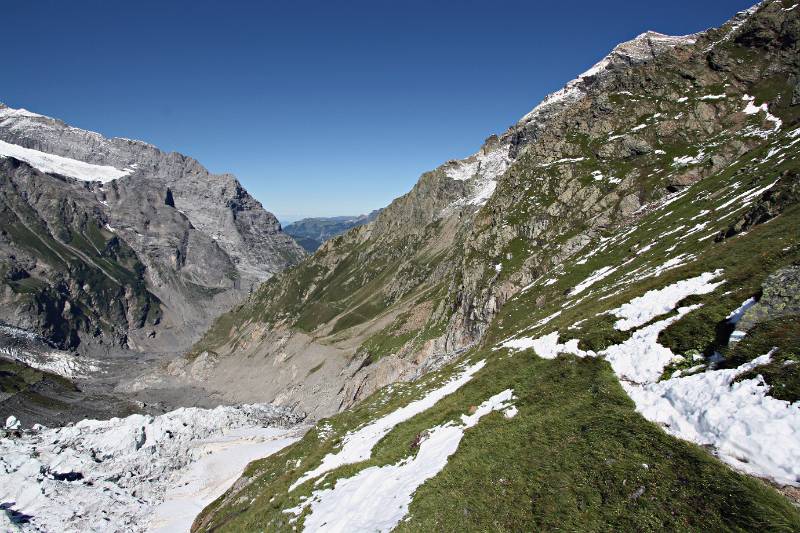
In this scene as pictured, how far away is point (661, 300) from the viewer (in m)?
28.9

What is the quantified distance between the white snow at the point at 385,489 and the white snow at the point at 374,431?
397cm

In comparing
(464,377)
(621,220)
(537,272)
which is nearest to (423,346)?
(537,272)

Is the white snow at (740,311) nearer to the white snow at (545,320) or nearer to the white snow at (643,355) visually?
the white snow at (643,355)

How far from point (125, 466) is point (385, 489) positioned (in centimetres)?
9300

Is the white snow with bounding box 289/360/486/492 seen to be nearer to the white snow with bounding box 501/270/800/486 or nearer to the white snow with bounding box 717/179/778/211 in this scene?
the white snow with bounding box 501/270/800/486

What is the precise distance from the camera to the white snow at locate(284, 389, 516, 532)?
72.6ft

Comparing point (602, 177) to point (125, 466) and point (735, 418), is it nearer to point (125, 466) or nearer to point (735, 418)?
point (735, 418)

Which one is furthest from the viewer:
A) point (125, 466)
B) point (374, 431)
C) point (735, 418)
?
point (125, 466)

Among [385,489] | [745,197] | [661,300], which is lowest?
[385,489]

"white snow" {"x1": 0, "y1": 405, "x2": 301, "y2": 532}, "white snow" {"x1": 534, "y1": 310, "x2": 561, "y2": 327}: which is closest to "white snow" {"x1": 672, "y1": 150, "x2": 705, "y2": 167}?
"white snow" {"x1": 534, "y1": 310, "x2": 561, "y2": 327}

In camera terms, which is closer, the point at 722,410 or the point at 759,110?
the point at 722,410

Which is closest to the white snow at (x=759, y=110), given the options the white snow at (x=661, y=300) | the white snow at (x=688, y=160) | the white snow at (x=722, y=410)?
the white snow at (x=688, y=160)

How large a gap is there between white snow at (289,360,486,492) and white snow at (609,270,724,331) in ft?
43.2

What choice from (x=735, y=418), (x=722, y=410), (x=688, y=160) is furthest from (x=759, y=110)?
(x=735, y=418)
